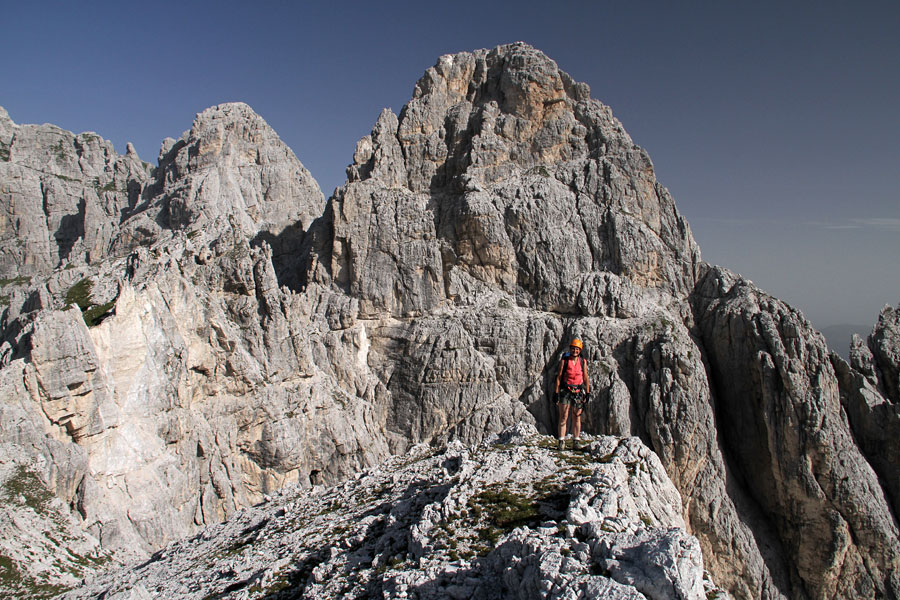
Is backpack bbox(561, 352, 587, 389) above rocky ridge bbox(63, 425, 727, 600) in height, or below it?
above

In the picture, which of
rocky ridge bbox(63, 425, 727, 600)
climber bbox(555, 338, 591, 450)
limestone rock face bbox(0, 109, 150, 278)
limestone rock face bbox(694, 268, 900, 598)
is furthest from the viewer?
limestone rock face bbox(0, 109, 150, 278)

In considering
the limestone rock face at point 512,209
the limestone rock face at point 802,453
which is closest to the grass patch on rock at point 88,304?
the limestone rock face at point 512,209

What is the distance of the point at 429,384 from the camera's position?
52.9m

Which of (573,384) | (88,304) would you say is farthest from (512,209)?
(573,384)

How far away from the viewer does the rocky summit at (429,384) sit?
45.9 ft

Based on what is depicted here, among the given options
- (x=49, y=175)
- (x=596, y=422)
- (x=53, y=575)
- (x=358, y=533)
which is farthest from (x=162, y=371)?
(x=49, y=175)

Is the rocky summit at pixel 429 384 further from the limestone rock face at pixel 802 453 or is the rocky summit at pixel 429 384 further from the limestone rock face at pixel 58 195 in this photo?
the limestone rock face at pixel 58 195

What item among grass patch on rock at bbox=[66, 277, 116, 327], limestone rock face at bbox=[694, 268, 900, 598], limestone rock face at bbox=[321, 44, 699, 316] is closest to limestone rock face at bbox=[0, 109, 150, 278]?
grass patch on rock at bbox=[66, 277, 116, 327]

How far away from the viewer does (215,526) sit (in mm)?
21125

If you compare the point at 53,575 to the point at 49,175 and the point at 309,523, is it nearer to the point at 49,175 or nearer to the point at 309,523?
the point at 309,523

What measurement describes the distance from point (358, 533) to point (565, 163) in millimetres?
53998

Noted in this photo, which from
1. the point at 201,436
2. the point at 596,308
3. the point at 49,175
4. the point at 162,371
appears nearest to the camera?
the point at 162,371

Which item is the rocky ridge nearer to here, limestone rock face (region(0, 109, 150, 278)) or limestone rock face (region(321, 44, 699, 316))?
limestone rock face (region(321, 44, 699, 316))

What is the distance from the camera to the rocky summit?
45.9 ft
